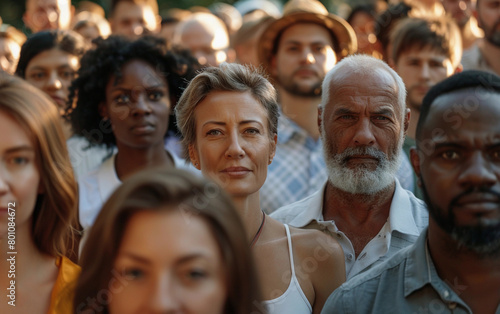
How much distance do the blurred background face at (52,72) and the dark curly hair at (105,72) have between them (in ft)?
1.01

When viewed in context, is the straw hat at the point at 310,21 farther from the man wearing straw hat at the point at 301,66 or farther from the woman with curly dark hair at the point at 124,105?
the woman with curly dark hair at the point at 124,105

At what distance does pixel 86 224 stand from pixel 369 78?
6.17ft

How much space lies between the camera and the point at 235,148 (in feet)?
11.7

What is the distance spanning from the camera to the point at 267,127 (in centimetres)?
377

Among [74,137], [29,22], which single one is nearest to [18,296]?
[74,137]

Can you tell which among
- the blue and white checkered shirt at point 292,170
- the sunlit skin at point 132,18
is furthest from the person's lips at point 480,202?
the sunlit skin at point 132,18

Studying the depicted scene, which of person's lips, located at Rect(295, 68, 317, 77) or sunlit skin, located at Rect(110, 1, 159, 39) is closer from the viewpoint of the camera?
person's lips, located at Rect(295, 68, 317, 77)

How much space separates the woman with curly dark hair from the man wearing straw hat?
0.83 metres

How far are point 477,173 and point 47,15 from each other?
228 inches

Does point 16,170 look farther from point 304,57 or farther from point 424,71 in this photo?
point 424,71

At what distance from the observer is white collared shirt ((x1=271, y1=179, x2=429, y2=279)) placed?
12.2 feet

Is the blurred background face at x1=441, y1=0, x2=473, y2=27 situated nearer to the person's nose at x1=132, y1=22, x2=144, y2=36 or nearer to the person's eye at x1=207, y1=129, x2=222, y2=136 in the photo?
the person's nose at x1=132, y1=22, x2=144, y2=36

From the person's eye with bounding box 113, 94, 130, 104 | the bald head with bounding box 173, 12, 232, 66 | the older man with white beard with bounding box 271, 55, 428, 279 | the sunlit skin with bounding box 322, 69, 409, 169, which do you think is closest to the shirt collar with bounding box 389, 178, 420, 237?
the older man with white beard with bounding box 271, 55, 428, 279

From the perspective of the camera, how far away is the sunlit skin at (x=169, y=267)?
2.24 m
